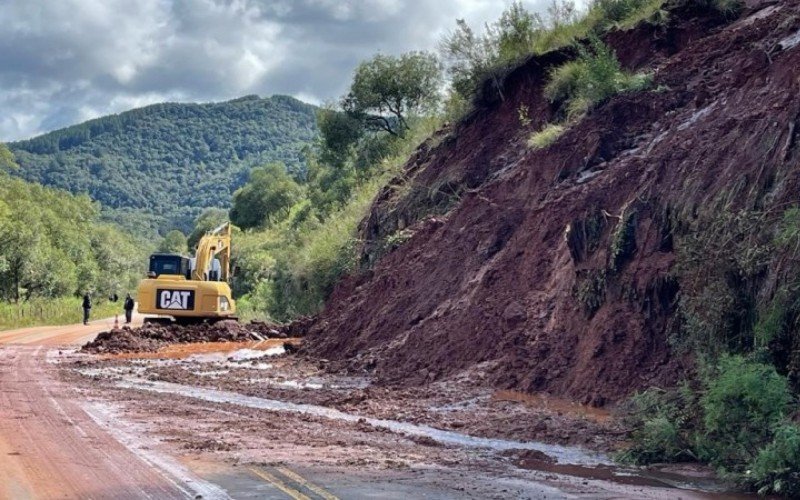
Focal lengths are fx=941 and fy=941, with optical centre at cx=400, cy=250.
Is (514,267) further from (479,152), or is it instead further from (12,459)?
(12,459)

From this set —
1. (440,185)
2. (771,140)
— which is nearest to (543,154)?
(440,185)

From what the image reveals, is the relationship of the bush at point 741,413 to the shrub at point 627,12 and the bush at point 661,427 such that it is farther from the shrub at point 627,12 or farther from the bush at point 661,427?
the shrub at point 627,12

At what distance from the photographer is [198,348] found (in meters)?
25.0

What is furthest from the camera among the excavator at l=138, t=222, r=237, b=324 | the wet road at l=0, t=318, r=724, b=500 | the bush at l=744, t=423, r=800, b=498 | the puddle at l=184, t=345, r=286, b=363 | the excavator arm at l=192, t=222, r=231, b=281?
the excavator arm at l=192, t=222, r=231, b=281

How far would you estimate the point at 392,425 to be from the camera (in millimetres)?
12688

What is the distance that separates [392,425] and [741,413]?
4.82 metres

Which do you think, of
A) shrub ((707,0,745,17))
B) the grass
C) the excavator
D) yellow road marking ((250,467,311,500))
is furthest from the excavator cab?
yellow road marking ((250,467,311,500))

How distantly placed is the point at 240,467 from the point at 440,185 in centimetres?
1534

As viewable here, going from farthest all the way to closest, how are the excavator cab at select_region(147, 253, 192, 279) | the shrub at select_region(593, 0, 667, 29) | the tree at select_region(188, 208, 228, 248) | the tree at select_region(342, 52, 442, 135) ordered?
1. the tree at select_region(188, 208, 228, 248)
2. the tree at select_region(342, 52, 442, 135)
3. the excavator cab at select_region(147, 253, 192, 279)
4. the shrub at select_region(593, 0, 667, 29)

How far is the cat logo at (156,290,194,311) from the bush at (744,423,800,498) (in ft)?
74.7

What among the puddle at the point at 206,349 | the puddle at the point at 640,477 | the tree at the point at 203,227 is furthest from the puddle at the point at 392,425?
the tree at the point at 203,227

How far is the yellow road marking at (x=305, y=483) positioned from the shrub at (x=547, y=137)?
12.0m

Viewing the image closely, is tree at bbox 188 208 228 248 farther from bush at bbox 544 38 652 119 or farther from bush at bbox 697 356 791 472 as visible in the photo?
bush at bbox 697 356 791 472

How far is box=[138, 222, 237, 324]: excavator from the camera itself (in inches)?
1153
